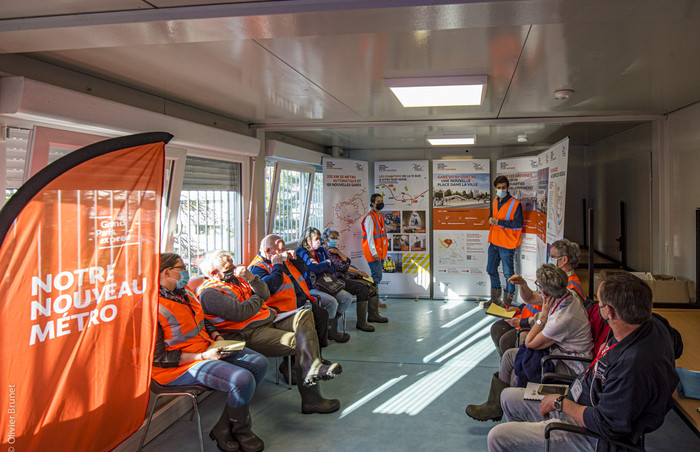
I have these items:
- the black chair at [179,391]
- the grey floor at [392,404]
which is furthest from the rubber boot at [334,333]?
the black chair at [179,391]

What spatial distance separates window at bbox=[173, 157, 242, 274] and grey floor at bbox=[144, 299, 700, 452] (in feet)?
4.75

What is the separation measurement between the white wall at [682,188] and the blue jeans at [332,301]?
3647 millimetres

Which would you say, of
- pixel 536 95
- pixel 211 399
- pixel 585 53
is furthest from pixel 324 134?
pixel 585 53

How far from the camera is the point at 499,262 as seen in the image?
7.67m

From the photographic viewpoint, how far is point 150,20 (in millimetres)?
2057

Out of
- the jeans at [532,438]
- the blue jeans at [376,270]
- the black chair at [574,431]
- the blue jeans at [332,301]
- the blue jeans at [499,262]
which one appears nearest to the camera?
the black chair at [574,431]

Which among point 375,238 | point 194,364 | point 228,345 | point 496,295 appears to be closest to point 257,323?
point 228,345

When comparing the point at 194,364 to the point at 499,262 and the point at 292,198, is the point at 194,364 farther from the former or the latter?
the point at 499,262

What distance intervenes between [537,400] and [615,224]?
5.56 metres

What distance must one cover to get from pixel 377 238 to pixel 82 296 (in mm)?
5385

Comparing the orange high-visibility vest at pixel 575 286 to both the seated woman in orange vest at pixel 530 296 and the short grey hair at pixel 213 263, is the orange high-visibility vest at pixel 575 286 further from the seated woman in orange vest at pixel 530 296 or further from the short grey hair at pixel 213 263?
the short grey hair at pixel 213 263

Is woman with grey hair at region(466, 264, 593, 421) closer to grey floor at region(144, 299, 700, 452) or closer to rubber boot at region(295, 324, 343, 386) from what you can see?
grey floor at region(144, 299, 700, 452)

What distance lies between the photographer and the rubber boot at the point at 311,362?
3.92 m

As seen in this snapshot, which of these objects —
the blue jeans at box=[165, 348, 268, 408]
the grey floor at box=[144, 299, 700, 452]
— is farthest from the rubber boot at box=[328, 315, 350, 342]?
the blue jeans at box=[165, 348, 268, 408]
